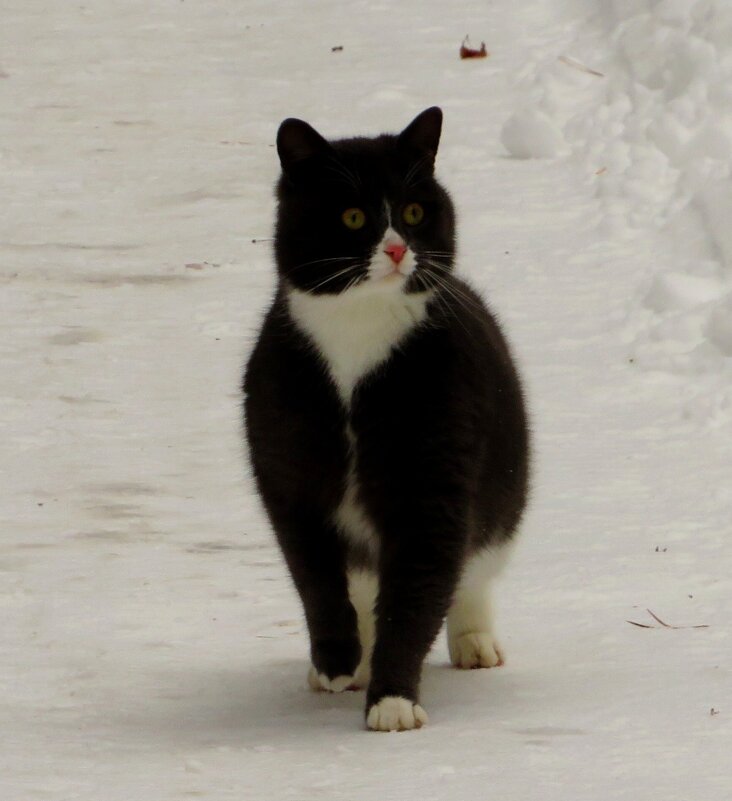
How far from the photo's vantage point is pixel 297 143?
144 inches

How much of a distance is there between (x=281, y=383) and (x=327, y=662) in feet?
2.05

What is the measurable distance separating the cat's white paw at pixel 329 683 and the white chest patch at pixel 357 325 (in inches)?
24.6

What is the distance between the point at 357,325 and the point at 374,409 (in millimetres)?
218

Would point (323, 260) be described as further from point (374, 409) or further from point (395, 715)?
point (395, 715)

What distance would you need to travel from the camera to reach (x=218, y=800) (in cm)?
286

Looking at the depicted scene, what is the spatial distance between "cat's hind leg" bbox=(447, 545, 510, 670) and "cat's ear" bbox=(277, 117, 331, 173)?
1.03m

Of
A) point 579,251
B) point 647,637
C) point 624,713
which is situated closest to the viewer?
point 624,713

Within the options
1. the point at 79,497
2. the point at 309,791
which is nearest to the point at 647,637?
the point at 309,791

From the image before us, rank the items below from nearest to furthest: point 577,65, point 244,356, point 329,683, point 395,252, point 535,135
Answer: point 395,252
point 329,683
point 244,356
point 535,135
point 577,65

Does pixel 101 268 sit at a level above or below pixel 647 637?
below

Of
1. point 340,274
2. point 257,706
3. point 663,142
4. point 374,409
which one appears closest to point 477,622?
point 257,706

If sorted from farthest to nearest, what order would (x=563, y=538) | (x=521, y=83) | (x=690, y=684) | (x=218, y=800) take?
(x=521, y=83)
(x=563, y=538)
(x=690, y=684)
(x=218, y=800)

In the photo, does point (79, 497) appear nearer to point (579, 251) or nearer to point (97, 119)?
point (579, 251)

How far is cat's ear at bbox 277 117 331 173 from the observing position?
363 centimetres
